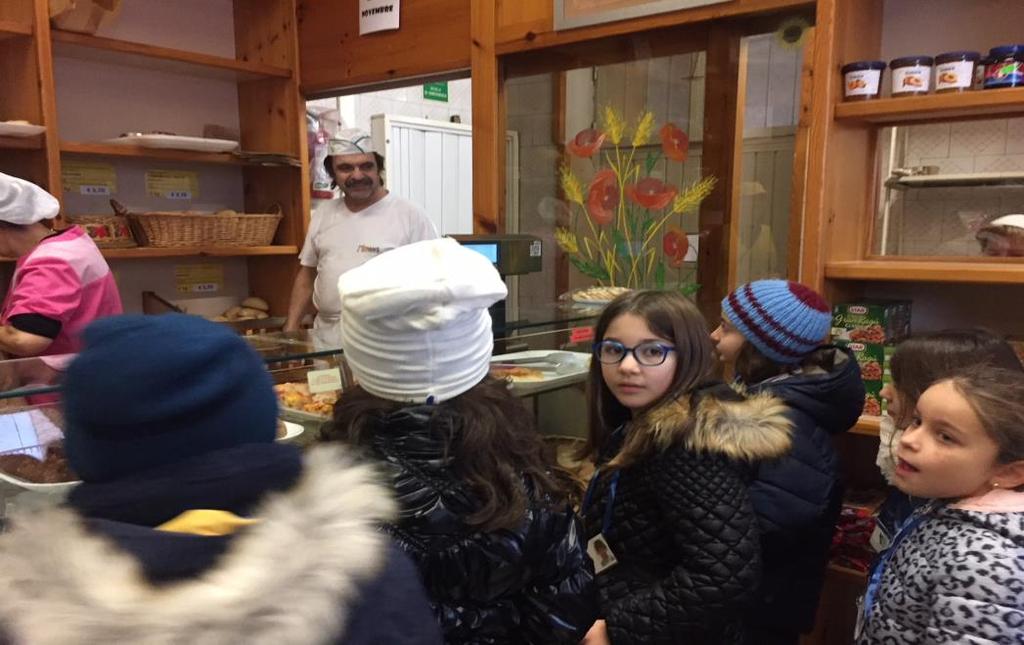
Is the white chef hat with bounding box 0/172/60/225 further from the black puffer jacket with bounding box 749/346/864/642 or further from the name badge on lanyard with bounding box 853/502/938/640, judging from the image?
the name badge on lanyard with bounding box 853/502/938/640

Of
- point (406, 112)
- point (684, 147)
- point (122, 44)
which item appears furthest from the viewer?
point (406, 112)

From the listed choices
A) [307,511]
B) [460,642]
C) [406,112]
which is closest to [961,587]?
[460,642]

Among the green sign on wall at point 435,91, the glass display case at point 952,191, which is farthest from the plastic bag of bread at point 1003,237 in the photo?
the green sign on wall at point 435,91

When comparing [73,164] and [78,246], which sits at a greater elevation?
[73,164]

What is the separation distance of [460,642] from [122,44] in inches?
117

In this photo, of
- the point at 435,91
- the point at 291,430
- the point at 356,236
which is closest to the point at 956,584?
the point at 291,430

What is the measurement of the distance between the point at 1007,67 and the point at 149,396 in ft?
6.65

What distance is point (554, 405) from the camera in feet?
6.54

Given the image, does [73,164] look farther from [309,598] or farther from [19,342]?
[309,598]

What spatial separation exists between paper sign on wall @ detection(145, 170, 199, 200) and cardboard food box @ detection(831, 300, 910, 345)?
9.66 ft

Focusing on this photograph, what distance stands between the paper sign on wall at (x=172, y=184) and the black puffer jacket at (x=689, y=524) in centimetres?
297

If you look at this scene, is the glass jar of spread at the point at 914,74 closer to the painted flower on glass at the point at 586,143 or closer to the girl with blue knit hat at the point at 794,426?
the girl with blue knit hat at the point at 794,426

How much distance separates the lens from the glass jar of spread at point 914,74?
1942 millimetres

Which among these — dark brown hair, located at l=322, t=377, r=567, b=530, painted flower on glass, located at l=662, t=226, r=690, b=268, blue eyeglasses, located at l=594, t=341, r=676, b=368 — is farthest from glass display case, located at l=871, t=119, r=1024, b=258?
dark brown hair, located at l=322, t=377, r=567, b=530
